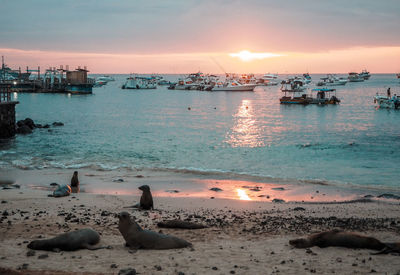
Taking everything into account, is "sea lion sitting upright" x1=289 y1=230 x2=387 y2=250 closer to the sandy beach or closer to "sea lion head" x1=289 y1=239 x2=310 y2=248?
"sea lion head" x1=289 y1=239 x2=310 y2=248

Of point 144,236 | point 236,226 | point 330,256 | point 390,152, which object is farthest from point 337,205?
point 390,152

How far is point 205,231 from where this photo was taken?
27.3 feet

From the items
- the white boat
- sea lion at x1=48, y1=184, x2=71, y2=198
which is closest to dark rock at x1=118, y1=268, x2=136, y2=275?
sea lion at x1=48, y1=184, x2=71, y2=198

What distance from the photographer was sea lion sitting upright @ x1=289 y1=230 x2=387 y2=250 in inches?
284

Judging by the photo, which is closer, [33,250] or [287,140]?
[33,250]

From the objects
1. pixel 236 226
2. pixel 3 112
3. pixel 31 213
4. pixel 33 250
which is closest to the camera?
pixel 33 250

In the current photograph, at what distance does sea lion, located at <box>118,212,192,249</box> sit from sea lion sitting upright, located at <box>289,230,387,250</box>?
2145 millimetres

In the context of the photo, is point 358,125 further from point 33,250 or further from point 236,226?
point 33,250

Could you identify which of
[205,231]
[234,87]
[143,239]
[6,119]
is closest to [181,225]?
[205,231]

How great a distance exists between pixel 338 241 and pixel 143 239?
11.5ft

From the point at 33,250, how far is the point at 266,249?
157 inches

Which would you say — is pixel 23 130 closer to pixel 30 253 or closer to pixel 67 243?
pixel 67 243

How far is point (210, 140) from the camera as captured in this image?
30.3 meters

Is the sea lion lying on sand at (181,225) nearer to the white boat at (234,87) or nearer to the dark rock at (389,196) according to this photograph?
the dark rock at (389,196)
